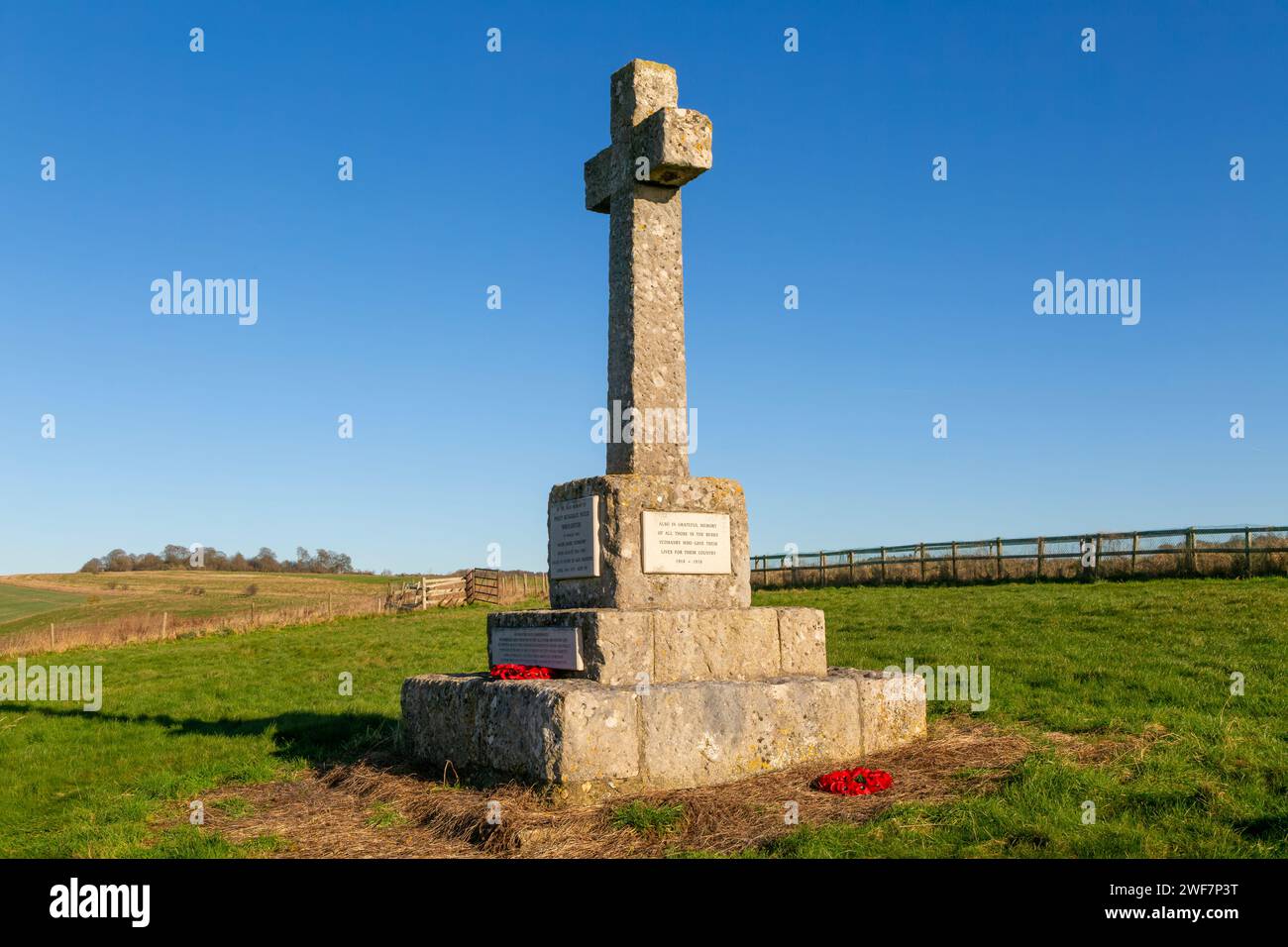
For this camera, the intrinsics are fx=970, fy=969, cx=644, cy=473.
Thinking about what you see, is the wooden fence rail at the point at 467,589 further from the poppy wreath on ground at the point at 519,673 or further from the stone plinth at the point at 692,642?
the stone plinth at the point at 692,642

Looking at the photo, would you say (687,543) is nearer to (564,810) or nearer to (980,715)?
(564,810)

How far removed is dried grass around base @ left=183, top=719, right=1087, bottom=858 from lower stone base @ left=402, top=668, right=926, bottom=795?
0.60 ft

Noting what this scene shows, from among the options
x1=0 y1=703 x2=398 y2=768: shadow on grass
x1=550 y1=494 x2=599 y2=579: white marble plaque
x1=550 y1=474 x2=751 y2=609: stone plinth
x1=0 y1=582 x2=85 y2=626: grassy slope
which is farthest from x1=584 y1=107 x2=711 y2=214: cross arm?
x1=0 y1=582 x2=85 y2=626: grassy slope

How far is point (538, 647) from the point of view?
8.25 meters

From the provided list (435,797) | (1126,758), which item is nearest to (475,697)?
(435,797)

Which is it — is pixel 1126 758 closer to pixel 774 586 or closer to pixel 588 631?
pixel 588 631

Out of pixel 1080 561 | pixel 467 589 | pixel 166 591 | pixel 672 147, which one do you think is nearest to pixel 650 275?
pixel 672 147

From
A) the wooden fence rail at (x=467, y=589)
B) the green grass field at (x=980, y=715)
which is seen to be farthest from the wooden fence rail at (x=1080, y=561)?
the wooden fence rail at (x=467, y=589)

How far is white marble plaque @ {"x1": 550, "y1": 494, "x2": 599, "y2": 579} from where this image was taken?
8.04 meters

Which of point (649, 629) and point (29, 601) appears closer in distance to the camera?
point (649, 629)

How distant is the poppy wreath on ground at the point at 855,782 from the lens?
6.61m

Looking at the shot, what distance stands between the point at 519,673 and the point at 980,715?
14.3 feet

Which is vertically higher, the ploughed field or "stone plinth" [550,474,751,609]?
"stone plinth" [550,474,751,609]

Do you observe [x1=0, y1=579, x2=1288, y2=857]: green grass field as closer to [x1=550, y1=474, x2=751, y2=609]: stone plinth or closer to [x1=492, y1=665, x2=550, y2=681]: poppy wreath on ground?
[x1=492, y1=665, x2=550, y2=681]: poppy wreath on ground
